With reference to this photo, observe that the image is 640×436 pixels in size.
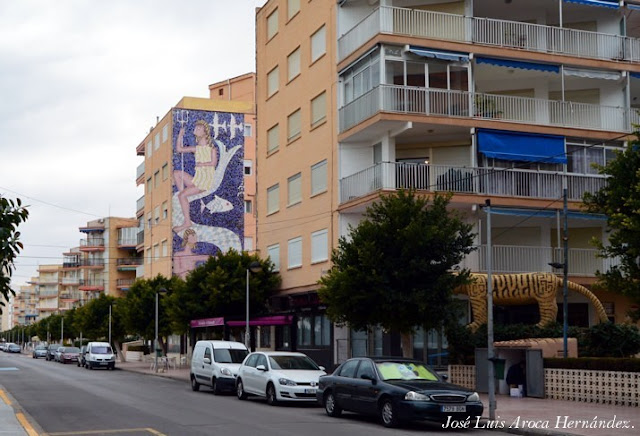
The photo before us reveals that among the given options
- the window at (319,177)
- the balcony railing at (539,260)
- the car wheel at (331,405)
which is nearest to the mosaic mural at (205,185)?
the window at (319,177)

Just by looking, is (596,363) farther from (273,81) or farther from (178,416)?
(273,81)

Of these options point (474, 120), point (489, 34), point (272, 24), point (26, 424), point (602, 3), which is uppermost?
point (272, 24)

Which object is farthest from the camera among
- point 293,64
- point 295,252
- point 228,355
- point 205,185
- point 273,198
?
point 205,185

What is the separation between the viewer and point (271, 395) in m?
23.8

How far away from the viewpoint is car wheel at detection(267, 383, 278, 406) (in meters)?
23.7

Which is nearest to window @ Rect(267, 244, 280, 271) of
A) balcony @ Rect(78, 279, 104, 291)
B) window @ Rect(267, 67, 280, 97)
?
window @ Rect(267, 67, 280, 97)

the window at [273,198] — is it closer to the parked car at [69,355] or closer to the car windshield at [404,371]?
the car windshield at [404,371]

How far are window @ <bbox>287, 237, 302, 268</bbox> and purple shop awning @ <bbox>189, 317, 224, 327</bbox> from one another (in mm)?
4133

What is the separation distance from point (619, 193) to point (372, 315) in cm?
864

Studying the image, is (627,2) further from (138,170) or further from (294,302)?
(138,170)

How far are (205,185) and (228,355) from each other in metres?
37.6

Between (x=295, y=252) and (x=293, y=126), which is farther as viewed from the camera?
(x=293, y=126)

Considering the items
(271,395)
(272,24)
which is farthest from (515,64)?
(271,395)

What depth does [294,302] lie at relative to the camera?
40.4 meters
